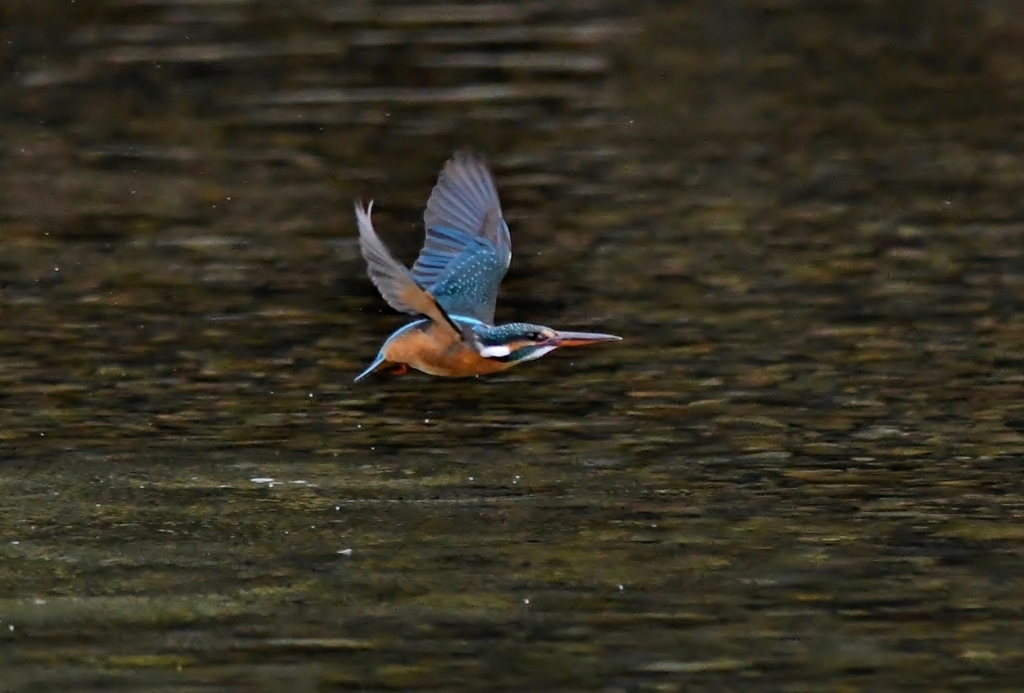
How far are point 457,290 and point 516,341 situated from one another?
67cm

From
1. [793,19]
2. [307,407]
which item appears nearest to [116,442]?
[307,407]

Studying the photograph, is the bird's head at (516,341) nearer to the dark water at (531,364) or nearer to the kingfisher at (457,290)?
the kingfisher at (457,290)

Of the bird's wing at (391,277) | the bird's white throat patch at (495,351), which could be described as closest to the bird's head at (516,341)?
the bird's white throat patch at (495,351)

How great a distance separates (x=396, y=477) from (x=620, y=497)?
0.86 m

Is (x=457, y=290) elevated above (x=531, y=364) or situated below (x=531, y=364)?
above

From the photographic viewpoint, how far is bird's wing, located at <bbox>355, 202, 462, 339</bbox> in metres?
6.49

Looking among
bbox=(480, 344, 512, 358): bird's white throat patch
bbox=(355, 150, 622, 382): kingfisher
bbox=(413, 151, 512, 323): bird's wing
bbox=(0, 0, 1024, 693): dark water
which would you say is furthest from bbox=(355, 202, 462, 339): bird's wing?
bbox=(413, 151, 512, 323): bird's wing

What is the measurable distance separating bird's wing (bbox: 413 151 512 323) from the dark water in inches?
28.7

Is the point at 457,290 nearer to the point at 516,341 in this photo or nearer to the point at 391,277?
the point at 516,341

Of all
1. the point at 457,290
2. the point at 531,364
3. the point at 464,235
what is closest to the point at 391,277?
the point at 457,290

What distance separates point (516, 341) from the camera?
730cm

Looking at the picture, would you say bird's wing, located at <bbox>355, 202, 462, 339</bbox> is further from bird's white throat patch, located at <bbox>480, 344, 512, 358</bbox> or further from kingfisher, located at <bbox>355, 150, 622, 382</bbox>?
bird's white throat patch, located at <bbox>480, 344, 512, 358</bbox>

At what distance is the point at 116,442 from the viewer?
847 cm

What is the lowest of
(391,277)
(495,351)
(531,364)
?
(531,364)
